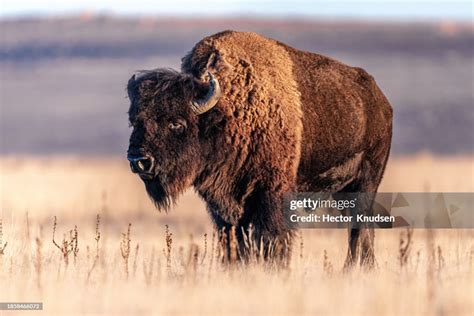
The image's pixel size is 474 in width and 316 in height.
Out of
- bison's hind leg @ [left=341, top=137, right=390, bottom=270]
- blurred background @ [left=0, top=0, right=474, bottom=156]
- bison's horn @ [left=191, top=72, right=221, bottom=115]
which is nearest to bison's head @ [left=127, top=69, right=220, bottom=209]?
bison's horn @ [left=191, top=72, right=221, bottom=115]

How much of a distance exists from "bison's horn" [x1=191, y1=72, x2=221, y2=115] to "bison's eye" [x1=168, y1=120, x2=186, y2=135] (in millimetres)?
183

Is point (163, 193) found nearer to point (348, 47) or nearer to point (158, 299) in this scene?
point (158, 299)

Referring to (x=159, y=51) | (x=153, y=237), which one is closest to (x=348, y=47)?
(x=159, y=51)

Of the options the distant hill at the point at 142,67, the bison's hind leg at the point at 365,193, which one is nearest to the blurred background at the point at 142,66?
the distant hill at the point at 142,67

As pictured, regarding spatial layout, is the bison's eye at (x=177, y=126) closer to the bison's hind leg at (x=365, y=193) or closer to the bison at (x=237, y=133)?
the bison at (x=237, y=133)

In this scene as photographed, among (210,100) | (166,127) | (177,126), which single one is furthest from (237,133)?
(166,127)

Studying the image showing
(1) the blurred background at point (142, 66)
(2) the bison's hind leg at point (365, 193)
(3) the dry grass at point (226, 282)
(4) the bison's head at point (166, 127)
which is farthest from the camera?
(1) the blurred background at point (142, 66)

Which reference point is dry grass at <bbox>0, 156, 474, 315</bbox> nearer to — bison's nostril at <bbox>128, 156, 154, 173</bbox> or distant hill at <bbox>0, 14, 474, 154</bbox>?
bison's nostril at <bbox>128, 156, 154, 173</bbox>

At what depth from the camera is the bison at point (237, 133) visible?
11438mm

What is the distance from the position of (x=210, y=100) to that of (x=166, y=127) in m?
0.51

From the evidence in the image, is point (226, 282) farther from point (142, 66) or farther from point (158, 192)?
point (142, 66)

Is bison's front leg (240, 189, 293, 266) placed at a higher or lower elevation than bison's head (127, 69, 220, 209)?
lower

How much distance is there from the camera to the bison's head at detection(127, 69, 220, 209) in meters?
11.3

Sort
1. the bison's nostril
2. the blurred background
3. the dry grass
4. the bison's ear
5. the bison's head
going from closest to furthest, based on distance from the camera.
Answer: the dry grass → the bison's nostril → the bison's head → the bison's ear → the blurred background
